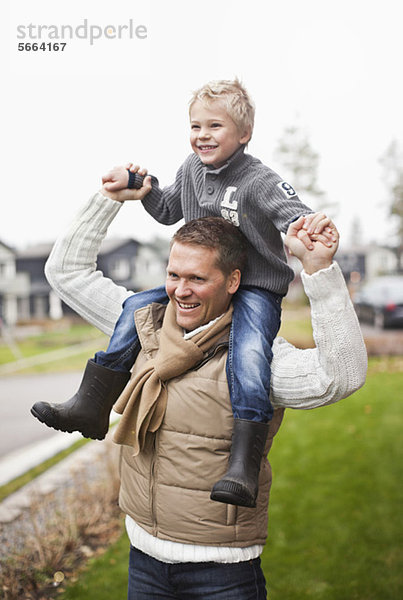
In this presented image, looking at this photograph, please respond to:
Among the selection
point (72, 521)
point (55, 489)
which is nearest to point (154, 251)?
point (55, 489)

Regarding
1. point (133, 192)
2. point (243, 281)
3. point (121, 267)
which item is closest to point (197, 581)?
point (243, 281)

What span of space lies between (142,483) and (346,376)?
620 millimetres

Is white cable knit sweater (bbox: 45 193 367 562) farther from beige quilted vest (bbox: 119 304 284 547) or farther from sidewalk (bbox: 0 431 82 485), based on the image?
sidewalk (bbox: 0 431 82 485)

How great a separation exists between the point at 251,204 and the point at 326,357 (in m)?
0.45

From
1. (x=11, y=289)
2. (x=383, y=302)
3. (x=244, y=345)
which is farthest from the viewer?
(x=11, y=289)

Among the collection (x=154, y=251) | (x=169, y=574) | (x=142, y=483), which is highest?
(x=142, y=483)

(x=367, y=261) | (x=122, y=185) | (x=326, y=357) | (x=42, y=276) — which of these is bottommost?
(x=367, y=261)

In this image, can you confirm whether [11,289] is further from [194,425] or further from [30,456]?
[194,425]

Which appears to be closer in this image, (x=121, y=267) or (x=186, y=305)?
(x=186, y=305)

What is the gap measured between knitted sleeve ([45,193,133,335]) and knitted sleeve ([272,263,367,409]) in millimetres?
550

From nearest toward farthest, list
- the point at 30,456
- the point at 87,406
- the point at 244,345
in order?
1. the point at 244,345
2. the point at 87,406
3. the point at 30,456

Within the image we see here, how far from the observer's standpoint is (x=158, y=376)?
5.32 feet

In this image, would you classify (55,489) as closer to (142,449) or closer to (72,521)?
(72,521)

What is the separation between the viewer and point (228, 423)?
5.27ft
